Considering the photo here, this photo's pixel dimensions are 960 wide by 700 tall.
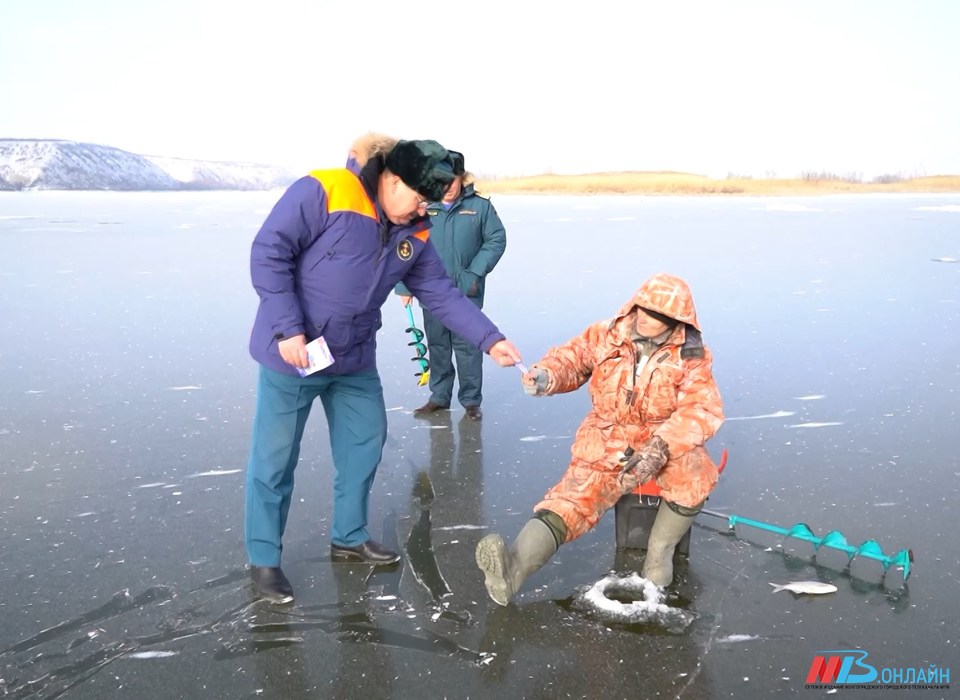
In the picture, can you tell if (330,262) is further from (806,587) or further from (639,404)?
(806,587)

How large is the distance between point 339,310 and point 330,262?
0.59ft

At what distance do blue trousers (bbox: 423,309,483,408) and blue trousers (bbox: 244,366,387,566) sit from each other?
6.42 feet

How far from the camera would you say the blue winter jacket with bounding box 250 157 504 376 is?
2863 mm

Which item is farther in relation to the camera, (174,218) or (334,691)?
(174,218)

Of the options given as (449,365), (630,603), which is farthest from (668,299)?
(449,365)

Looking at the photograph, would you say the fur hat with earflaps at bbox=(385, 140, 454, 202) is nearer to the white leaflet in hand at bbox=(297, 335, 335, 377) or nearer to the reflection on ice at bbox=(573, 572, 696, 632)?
the white leaflet in hand at bbox=(297, 335, 335, 377)

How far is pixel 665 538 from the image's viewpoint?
318cm

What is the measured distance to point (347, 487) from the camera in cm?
340

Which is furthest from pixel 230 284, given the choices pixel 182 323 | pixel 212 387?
pixel 212 387

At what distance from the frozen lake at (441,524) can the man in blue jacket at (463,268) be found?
18 cm

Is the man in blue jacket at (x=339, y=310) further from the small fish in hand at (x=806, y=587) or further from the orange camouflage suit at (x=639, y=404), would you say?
the small fish in hand at (x=806, y=587)

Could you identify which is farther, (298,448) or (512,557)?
(298,448)

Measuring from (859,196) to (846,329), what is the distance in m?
32.5

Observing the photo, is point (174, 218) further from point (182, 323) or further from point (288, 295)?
point (288, 295)
